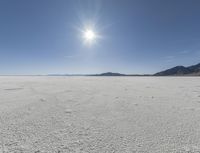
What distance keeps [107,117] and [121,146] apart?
1.67m

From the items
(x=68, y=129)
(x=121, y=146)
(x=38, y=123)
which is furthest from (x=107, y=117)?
(x=38, y=123)

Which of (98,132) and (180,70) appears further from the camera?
(180,70)

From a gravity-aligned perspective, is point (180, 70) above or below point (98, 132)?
above

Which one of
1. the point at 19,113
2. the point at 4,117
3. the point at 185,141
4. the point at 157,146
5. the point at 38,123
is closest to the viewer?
the point at 157,146

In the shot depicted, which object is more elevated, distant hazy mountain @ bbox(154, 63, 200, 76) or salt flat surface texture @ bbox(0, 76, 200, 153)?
distant hazy mountain @ bbox(154, 63, 200, 76)

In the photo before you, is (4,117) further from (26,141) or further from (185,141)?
(185,141)

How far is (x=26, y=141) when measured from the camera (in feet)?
8.97

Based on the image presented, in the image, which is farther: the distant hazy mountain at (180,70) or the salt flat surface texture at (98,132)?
the distant hazy mountain at (180,70)

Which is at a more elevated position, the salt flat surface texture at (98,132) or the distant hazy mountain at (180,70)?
the distant hazy mountain at (180,70)

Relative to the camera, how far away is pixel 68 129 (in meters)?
3.36

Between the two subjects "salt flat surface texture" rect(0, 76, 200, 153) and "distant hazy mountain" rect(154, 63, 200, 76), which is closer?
"salt flat surface texture" rect(0, 76, 200, 153)

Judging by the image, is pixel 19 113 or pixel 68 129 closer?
pixel 68 129

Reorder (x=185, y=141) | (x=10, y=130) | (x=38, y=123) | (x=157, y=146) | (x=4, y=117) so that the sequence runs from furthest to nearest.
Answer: (x=4, y=117), (x=38, y=123), (x=10, y=130), (x=185, y=141), (x=157, y=146)

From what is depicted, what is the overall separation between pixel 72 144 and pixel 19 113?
9.29 ft
